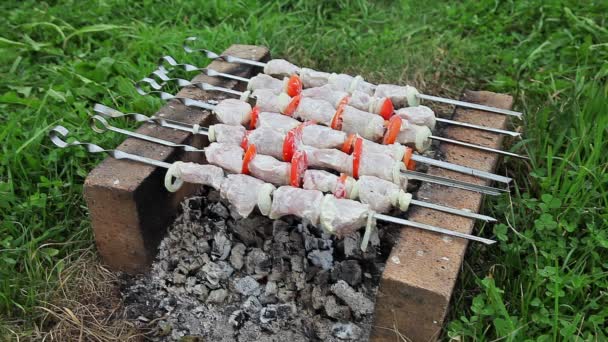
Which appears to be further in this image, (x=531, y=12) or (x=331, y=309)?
(x=531, y=12)

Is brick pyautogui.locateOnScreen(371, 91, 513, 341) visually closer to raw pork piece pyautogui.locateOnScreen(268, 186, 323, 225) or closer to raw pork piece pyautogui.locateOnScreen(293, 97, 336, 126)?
raw pork piece pyautogui.locateOnScreen(268, 186, 323, 225)

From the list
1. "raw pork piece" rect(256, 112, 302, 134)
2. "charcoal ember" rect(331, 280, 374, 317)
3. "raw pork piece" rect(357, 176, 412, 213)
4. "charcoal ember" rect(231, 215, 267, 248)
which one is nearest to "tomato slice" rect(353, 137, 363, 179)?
"raw pork piece" rect(357, 176, 412, 213)

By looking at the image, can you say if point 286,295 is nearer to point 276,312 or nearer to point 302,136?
point 276,312

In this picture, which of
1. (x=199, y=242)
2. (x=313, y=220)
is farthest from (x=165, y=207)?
(x=313, y=220)

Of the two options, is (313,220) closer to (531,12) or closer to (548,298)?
(548,298)

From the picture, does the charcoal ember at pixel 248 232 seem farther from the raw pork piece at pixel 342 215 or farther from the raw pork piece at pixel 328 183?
the raw pork piece at pixel 342 215

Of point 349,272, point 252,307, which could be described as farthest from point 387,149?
point 252,307
